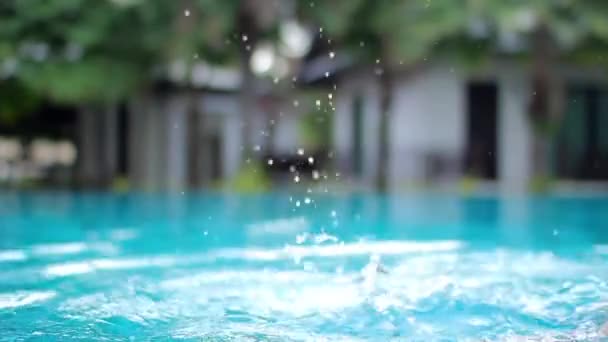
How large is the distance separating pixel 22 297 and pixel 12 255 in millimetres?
2026

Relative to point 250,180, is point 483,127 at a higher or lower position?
higher

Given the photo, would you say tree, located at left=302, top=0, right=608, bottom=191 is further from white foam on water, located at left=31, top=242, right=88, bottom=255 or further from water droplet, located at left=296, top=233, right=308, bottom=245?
white foam on water, located at left=31, top=242, right=88, bottom=255

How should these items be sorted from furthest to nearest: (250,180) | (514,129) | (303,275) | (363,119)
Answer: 1. (363,119)
2. (514,129)
3. (250,180)
4. (303,275)

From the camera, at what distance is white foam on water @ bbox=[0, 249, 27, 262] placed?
255 inches

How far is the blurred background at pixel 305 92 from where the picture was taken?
47.4 ft

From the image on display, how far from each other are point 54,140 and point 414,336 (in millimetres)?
17182

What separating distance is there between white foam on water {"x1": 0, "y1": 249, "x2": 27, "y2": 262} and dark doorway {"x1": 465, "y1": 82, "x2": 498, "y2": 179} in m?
12.1

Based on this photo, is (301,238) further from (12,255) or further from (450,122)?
(450,122)

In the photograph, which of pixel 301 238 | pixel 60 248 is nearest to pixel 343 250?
pixel 301 238

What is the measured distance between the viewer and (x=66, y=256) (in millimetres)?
6758

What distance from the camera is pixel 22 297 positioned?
482 centimetres

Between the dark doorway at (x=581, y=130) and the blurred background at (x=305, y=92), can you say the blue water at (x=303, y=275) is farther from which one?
the dark doorway at (x=581, y=130)

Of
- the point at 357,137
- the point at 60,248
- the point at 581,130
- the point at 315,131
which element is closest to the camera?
the point at 60,248

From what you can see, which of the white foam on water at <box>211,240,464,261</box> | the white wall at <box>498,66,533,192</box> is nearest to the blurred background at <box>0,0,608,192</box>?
the white wall at <box>498,66,533,192</box>
